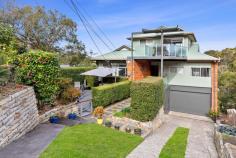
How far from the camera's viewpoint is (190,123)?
1916 centimetres

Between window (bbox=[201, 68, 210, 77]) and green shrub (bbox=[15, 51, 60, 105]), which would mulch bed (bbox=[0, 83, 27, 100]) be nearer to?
green shrub (bbox=[15, 51, 60, 105])

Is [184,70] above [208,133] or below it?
above

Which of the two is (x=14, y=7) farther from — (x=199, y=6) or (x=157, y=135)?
(x=157, y=135)

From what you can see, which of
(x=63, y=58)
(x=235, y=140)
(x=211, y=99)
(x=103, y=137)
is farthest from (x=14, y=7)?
(x=235, y=140)

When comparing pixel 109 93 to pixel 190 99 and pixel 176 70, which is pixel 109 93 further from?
pixel 190 99

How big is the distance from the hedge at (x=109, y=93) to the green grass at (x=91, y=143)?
12.0ft

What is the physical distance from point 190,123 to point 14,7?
2895 centimetres

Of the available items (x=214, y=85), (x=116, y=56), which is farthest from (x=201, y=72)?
(x=116, y=56)

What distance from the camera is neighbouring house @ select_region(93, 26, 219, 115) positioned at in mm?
20625

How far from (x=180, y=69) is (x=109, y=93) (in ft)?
31.8

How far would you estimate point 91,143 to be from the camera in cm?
938

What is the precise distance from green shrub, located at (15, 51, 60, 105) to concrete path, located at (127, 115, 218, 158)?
653 centimetres

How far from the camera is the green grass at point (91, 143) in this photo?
7891 millimetres

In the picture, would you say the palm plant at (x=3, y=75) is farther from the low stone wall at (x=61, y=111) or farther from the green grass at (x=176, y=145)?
the green grass at (x=176, y=145)
